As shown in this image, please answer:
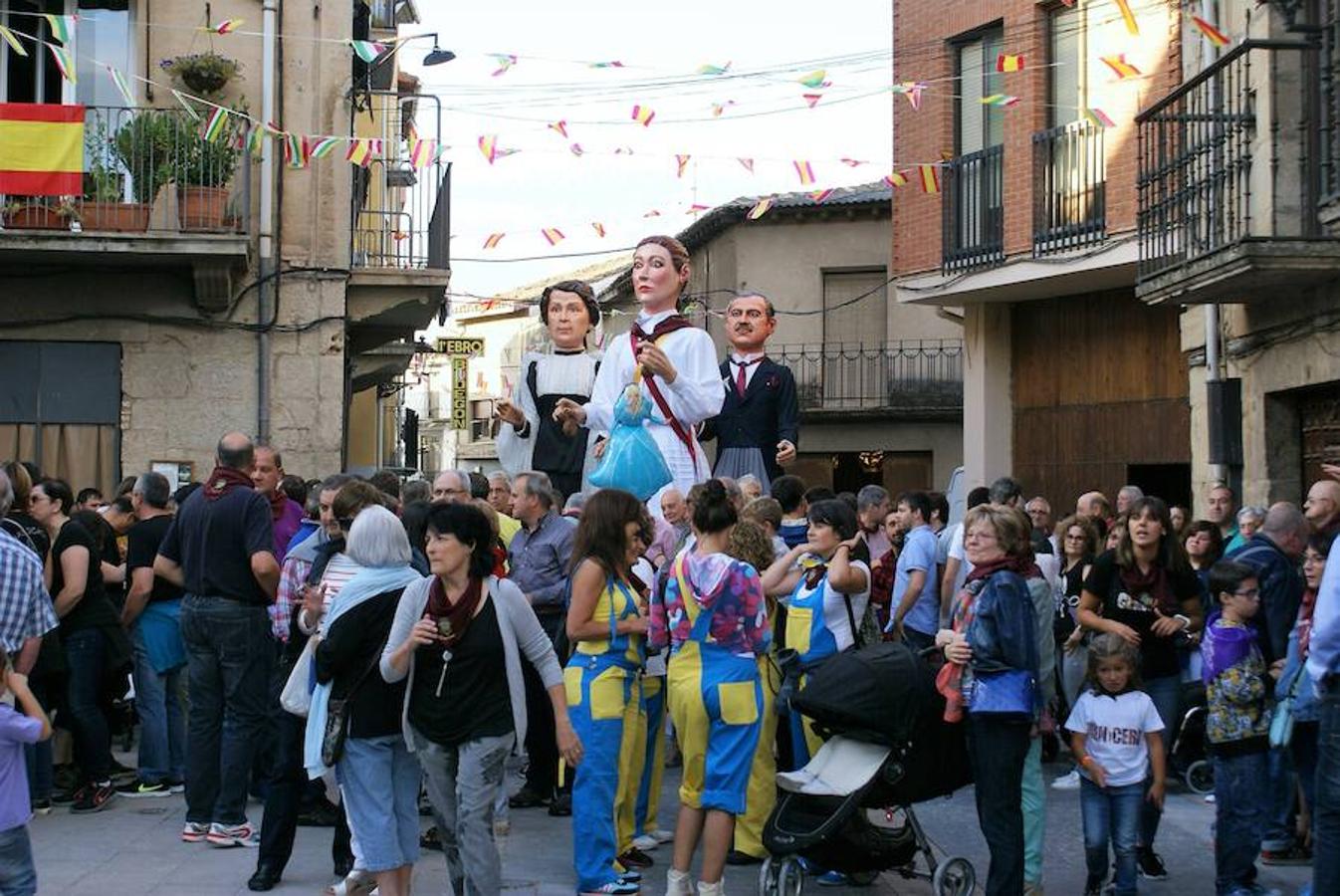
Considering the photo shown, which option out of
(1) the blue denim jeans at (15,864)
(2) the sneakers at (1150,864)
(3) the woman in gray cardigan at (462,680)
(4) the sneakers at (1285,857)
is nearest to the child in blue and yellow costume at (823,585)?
(2) the sneakers at (1150,864)

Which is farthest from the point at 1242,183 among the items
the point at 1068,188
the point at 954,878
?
the point at 954,878

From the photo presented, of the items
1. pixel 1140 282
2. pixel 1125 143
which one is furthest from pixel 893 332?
pixel 1140 282

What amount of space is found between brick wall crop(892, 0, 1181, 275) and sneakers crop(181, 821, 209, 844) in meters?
11.3

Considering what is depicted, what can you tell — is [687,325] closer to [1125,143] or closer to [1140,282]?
[1140,282]

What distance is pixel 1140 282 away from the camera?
45.6 feet

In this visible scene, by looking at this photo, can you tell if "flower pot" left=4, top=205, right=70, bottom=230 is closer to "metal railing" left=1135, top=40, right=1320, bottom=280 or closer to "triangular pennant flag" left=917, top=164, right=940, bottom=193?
"triangular pennant flag" left=917, top=164, right=940, bottom=193

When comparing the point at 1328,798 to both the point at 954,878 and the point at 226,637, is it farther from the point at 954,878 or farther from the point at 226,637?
the point at 226,637

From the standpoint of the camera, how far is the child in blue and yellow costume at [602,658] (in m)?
7.63

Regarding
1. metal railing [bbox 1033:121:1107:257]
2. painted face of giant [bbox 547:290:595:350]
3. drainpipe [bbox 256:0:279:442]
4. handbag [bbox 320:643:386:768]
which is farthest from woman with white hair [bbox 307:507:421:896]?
metal railing [bbox 1033:121:1107:257]

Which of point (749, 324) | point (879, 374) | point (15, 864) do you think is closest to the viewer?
Result: point (15, 864)

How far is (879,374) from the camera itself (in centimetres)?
3084

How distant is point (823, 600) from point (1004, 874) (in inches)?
66.6

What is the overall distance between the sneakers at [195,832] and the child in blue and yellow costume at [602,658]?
2255 millimetres

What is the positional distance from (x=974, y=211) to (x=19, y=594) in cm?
1456
